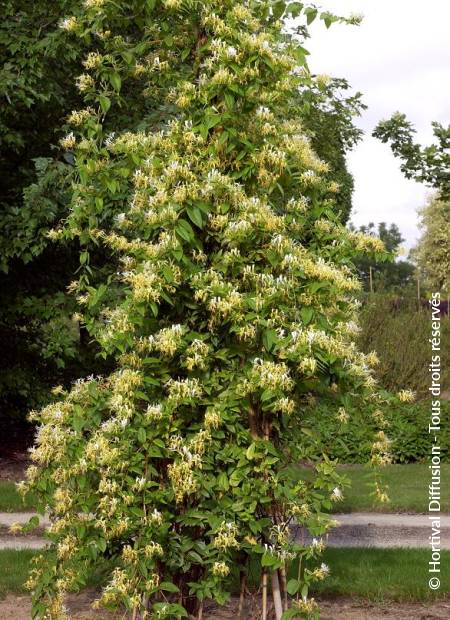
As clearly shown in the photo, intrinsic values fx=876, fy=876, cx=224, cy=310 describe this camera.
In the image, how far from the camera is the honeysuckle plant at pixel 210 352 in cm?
429

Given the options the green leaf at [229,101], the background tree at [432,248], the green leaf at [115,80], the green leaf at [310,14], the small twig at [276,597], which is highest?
the background tree at [432,248]

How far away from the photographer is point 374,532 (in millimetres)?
8500

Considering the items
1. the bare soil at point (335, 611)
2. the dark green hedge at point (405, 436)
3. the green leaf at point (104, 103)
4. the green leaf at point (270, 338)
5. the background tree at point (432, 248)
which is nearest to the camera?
the green leaf at point (270, 338)

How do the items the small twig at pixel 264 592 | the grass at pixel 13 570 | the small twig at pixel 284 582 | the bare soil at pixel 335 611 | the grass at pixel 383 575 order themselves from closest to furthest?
the small twig at pixel 264 592, the small twig at pixel 284 582, the bare soil at pixel 335 611, the grass at pixel 383 575, the grass at pixel 13 570

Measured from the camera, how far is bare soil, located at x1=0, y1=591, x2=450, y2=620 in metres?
5.61

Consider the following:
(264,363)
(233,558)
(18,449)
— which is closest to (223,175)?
(264,363)

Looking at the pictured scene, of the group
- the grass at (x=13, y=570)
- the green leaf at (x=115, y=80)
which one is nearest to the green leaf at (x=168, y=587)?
the grass at (x=13, y=570)

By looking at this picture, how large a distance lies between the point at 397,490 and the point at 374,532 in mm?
2030

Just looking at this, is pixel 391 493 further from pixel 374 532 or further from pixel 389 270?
pixel 389 270

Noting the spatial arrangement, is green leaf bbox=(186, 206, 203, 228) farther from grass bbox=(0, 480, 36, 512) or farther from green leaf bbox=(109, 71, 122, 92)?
grass bbox=(0, 480, 36, 512)

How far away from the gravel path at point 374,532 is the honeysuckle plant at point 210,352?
3430mm

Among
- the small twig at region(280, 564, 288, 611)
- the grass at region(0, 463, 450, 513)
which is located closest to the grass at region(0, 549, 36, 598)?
the grass at region(0, 463, 450, 513)

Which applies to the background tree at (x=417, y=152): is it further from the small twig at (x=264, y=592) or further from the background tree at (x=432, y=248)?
the background tree at (x=432, y=248)

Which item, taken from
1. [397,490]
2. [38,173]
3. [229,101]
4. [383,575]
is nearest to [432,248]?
[397,490]
